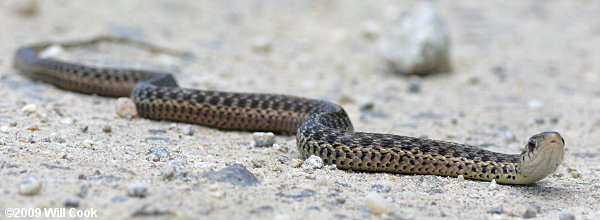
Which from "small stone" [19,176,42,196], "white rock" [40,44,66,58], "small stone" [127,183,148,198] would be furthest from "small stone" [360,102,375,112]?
"small stone" [19,176,42,196]

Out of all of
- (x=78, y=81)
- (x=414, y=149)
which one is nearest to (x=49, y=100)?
(x=78, y=81)

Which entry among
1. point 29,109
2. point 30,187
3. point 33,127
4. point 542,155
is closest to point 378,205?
point 542,155

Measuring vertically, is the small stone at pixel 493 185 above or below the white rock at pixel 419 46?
below

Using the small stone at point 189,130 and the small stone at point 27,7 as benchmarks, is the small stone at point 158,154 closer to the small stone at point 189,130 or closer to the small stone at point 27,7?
the small stone at point 189,130

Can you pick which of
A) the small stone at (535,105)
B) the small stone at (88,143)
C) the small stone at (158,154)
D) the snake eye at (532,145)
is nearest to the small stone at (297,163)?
the small stone at (158,154)

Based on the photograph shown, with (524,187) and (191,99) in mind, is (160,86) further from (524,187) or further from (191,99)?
(524,187)
